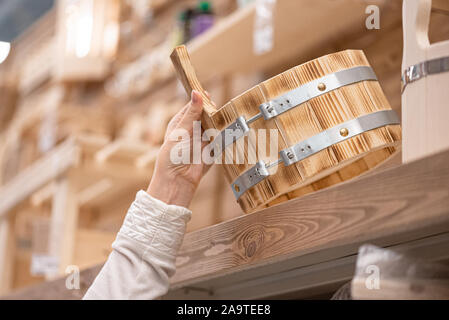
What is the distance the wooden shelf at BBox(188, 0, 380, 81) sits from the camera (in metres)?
2.22

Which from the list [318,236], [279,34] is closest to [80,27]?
[279,34]

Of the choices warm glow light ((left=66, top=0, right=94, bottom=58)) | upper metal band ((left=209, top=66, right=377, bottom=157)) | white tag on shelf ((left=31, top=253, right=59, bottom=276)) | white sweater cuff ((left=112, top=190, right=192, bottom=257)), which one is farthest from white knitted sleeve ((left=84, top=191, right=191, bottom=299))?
warm glow light ((left=66, top=0, right=94, bottom=58))

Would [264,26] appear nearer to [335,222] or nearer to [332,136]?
[332,136]

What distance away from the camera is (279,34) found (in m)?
2.43

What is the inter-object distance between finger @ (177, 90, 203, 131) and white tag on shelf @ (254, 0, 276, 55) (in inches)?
37.0

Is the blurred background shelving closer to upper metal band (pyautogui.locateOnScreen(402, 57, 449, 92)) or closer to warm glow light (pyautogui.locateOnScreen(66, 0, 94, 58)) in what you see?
warm glow light (pyautogui.locateOnScreen(66, 0, 94, 58))

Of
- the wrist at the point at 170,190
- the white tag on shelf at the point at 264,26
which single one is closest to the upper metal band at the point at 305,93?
the wrist at the point at 170,190

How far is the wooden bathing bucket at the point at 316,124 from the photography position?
1.27 meters

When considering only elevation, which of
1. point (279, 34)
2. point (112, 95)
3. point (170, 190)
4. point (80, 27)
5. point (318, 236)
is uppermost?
point (80, 27)

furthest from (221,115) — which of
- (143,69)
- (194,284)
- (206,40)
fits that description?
(143,69)

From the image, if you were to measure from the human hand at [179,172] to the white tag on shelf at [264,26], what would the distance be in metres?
0.94

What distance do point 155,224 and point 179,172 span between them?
115 mm

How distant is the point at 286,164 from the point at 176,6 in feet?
7.87

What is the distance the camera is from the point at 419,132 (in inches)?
44.7
